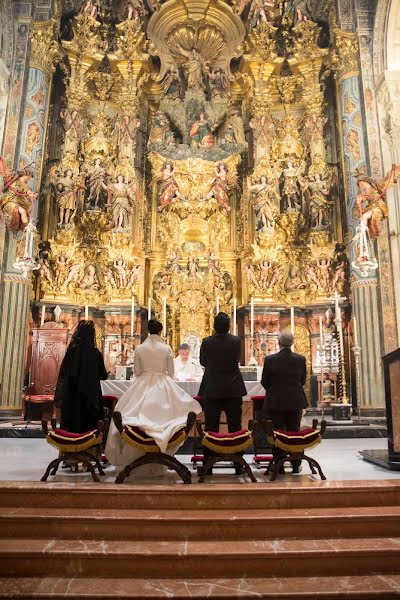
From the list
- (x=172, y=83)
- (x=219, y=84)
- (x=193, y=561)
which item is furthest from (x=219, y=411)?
→ (x=172, y=83)

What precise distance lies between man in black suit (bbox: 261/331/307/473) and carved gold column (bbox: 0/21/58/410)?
858 cm

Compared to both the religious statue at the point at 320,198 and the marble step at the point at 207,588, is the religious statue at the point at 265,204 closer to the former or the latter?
the religious statue at the point at 320,198

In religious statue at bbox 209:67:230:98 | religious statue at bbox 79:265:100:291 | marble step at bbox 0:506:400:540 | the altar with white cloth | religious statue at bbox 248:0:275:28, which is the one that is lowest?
marble step at bbox 0:506:400:540

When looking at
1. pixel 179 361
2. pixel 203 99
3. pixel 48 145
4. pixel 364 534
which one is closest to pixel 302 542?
pixel 364 534

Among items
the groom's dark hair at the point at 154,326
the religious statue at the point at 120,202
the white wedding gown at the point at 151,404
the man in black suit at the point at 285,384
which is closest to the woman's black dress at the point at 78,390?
the white wedding gown at the point at 151,404

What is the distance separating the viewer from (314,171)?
1492 cm

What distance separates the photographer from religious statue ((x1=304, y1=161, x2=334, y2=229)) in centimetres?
1458

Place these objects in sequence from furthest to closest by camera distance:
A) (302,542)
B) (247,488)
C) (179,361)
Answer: (179,361) < (247,488) < (302,542)

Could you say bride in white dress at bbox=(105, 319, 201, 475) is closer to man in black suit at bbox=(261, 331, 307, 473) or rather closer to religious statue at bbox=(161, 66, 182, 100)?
man in black suit at bbox=(261, 331, 307, 473)

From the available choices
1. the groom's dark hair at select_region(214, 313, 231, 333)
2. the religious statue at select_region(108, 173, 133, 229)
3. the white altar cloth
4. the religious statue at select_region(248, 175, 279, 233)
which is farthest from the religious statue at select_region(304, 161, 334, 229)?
the groom's dark hair at select_region(214, 313, 231, 333)

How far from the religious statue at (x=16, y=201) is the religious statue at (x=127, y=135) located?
4.25 metres

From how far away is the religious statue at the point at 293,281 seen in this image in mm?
15109

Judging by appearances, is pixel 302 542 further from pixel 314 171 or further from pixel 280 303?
pixel 314 171

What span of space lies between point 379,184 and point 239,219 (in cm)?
519
